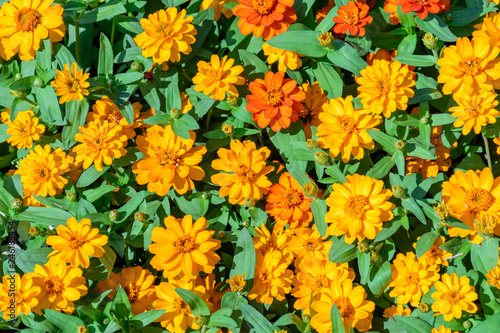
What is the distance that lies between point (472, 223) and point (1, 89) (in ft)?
6.96

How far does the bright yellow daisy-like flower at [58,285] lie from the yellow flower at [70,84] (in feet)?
2.21

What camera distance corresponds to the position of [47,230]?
224 cm

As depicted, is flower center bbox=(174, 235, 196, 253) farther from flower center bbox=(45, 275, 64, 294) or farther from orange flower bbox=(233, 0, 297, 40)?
orange flower bbox=(233, 0, 297, 40)

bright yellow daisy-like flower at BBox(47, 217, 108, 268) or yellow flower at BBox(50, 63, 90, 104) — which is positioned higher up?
yellow flower at BBox(50, 63, 90, 104)

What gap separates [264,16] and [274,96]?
346mm

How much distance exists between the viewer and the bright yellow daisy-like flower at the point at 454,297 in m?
1.90

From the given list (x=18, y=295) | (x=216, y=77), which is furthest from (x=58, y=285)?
(x=216, y=77)

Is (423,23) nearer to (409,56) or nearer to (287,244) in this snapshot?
(409,56)

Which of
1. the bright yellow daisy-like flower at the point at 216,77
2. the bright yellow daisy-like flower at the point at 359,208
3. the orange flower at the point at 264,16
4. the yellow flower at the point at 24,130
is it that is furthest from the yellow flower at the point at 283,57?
the yellow flower at the point at 24,130

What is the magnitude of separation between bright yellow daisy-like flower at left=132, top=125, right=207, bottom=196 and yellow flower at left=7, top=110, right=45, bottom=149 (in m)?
0.49

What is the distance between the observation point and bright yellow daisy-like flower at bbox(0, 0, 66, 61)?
84.7 inches

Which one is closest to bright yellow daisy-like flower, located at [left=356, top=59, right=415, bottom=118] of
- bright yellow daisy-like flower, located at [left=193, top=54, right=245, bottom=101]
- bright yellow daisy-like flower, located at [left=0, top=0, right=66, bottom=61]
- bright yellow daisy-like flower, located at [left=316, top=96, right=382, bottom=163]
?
bright yellow daisy-like flower, located at [left=316, top=96, right=382, bottom=163]

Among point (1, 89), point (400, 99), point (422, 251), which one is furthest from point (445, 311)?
point (1, 89)

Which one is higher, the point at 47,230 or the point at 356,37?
the point at 356,37
